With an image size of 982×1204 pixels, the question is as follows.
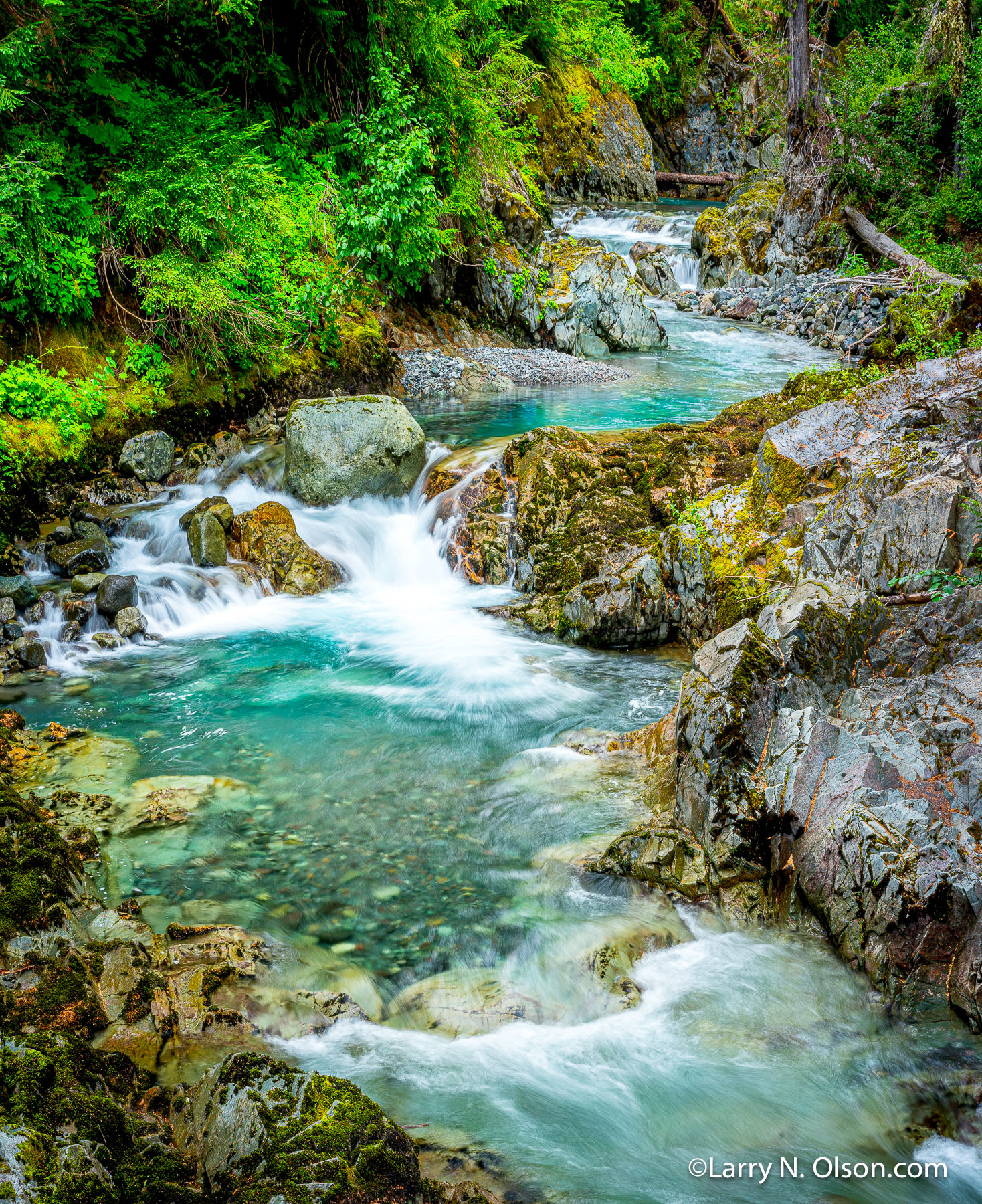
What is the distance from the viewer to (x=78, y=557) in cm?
813

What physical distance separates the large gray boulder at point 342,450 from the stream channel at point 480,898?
5.82 ft

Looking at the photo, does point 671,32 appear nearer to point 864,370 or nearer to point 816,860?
point 864,370

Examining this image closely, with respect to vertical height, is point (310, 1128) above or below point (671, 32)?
below

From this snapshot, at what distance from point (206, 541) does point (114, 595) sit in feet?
4.13

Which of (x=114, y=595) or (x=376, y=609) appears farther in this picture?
(x=376, y=609)

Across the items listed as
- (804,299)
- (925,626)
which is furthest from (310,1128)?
(804,299)

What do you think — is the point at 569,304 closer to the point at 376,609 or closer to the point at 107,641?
the point at 376,609

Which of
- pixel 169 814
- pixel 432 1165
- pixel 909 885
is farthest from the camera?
pixel 169 814

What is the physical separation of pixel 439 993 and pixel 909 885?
7.01 ft

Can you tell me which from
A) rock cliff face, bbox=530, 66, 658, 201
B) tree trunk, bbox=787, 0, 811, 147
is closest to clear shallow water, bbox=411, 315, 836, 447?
tree trunk, bbox=787, 0, 811, 147

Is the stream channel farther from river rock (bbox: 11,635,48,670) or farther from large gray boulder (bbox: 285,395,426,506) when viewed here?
large gray boulder (bbox: 285,395,426,506)

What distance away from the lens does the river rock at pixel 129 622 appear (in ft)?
24.5

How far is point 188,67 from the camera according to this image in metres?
11.5

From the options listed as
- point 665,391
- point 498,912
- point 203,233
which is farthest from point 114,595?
point 665,391
